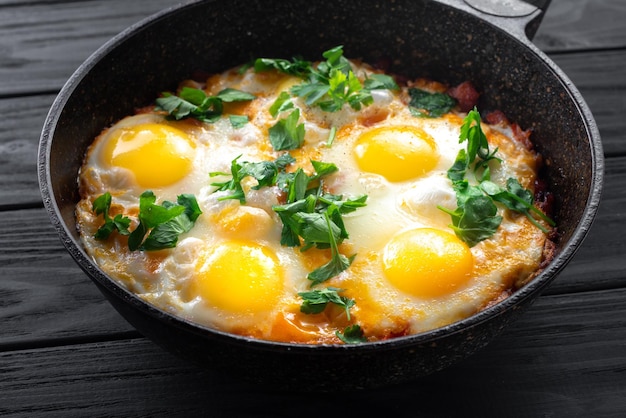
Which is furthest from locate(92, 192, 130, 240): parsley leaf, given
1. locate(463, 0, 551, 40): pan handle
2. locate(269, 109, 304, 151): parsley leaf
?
locate(463, 0, 551, 40): pan handle

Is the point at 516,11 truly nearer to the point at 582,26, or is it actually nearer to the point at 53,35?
the point at 582,26

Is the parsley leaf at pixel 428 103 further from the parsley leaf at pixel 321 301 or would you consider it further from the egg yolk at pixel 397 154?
the parsley leaf at pixel 321 301

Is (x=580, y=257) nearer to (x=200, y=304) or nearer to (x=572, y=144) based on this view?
(x=572, y=144)

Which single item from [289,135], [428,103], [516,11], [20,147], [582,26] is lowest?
[20,147]

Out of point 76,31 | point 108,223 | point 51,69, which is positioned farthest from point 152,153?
point 76,31

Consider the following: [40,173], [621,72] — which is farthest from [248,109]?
[621,72]

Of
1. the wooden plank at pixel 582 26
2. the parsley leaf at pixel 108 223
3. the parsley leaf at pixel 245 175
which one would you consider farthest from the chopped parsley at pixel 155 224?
the wooden plank at pixel 582 26

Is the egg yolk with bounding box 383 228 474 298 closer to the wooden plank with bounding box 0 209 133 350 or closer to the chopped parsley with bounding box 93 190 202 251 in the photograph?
the chopped parsley with bounding box 93 190 202 251
